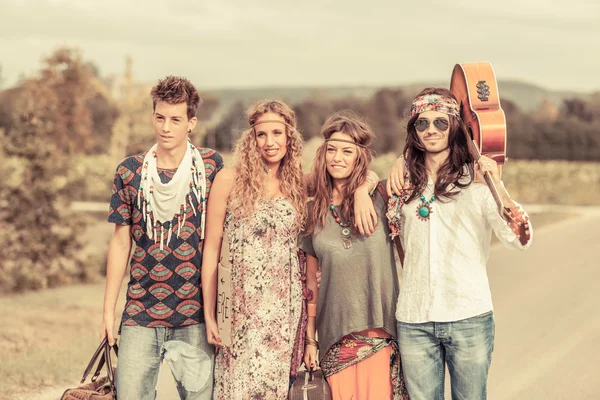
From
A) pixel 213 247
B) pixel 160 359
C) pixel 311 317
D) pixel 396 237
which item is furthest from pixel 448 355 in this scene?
pixel 160 359

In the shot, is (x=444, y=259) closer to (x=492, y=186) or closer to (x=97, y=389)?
(x=492, y=186)

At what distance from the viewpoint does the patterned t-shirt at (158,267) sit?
12.0ft

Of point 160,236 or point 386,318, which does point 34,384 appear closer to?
point 160,236

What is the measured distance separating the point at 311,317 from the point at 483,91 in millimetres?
1417

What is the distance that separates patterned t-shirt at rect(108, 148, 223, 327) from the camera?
3650mm

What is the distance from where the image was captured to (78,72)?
23.7 meters

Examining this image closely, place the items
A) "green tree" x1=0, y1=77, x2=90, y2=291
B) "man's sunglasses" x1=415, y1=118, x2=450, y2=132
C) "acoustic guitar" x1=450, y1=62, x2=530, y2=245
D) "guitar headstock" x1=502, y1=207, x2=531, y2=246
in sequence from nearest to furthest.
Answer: "guitar headstock" x1=502, y1=207, x2=531, y2=246
"acoustic guitar" x1=450, y1=62, x2=530, y2=245
"man's sunglasses" x1=415, y1=118, x2=450, y2=132
"green tree" x1=0, y1=77, x2=90, y2=291

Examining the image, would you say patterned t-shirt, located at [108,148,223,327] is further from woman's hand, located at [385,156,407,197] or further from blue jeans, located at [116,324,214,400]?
woman's hand, located at [385,156,407,197]

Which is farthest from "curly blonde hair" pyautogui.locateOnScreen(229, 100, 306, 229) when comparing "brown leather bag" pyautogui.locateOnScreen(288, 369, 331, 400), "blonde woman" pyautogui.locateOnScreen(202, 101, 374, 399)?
"brown leather bag" pyautogui.locateOnScreen(288, 369, 331, 400)

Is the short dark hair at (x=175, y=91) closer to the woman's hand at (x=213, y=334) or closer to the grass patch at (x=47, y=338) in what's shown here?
the woman's hand at (x=213, y=334)

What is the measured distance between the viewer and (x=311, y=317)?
388 cm

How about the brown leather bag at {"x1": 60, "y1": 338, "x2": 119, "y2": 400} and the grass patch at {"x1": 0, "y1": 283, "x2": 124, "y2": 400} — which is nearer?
the brown leather bag at {"x1": 60, "y1": 338, "x2": 119, "y2": 400}

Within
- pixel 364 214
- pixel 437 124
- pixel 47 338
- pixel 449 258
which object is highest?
pixel 437 124

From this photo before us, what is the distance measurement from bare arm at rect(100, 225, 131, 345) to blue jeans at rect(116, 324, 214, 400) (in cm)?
11
